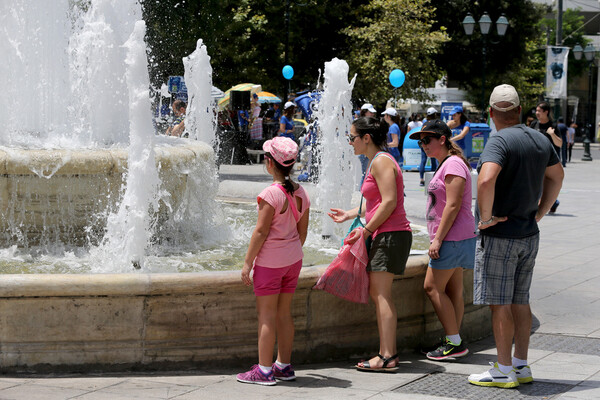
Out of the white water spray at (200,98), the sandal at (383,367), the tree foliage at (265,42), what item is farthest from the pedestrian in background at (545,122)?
the tree foliage at (265,42)

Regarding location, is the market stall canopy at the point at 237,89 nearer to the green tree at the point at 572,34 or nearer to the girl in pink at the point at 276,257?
the girl in pink at the point at 276,257

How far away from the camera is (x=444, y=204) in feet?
20.1

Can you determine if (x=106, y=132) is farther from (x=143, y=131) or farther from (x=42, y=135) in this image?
(x=143, y=131)

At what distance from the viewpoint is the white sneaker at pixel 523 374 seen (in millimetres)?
5477

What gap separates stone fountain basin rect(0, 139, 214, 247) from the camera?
24.8 ft

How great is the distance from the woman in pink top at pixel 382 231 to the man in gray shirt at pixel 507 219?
1.86 feet

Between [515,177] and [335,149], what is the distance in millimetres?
6751

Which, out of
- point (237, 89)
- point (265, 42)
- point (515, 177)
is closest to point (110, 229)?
point (515, 177)

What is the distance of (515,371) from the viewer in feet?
17.9

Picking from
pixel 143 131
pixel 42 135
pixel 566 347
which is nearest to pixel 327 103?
pixel 42 135

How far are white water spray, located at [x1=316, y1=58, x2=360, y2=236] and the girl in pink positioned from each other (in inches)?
186

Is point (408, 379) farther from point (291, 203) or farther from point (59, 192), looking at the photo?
point (59, 192)

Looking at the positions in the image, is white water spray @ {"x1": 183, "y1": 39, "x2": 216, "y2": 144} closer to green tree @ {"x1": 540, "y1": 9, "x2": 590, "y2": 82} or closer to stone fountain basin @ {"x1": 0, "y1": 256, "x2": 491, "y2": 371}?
stone fountain basin @ {"x1": 0, "y1": 256, "x2": 491, "y2": 371}

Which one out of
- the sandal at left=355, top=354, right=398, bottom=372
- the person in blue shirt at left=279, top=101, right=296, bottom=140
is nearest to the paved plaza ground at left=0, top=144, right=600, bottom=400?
the sandal at left=355, top=354, right=398, bottom=372
